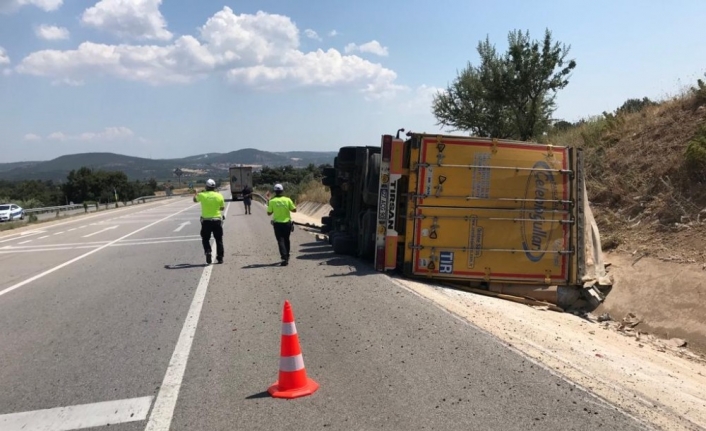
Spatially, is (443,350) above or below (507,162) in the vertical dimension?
below

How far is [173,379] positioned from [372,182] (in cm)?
671

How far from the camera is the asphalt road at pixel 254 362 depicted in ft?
13.0

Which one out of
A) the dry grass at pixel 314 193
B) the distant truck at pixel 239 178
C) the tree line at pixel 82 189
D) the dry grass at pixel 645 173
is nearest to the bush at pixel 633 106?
the dry grass at pixel 645 173

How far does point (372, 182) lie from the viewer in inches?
425

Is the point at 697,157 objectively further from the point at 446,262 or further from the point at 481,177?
the point at 446,262

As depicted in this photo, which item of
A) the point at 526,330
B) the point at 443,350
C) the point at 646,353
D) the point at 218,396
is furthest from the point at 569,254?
the point at 218,396

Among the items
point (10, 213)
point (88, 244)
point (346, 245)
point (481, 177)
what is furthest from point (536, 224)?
point (10, 213)

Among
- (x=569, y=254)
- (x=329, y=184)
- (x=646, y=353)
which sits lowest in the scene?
(x=646, y=353)

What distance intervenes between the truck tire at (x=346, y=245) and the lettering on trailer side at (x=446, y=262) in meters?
2.88

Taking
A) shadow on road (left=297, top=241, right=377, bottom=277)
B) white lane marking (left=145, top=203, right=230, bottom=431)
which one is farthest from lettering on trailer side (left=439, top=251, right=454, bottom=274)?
white lane marking (left=145, top=203, right=230, bottom=431)

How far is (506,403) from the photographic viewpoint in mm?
4137

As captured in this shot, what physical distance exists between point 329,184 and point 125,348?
31.1 feet

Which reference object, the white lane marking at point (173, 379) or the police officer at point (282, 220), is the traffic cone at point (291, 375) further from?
the police officer at point (282, 220)

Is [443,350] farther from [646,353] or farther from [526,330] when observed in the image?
[646,353]
